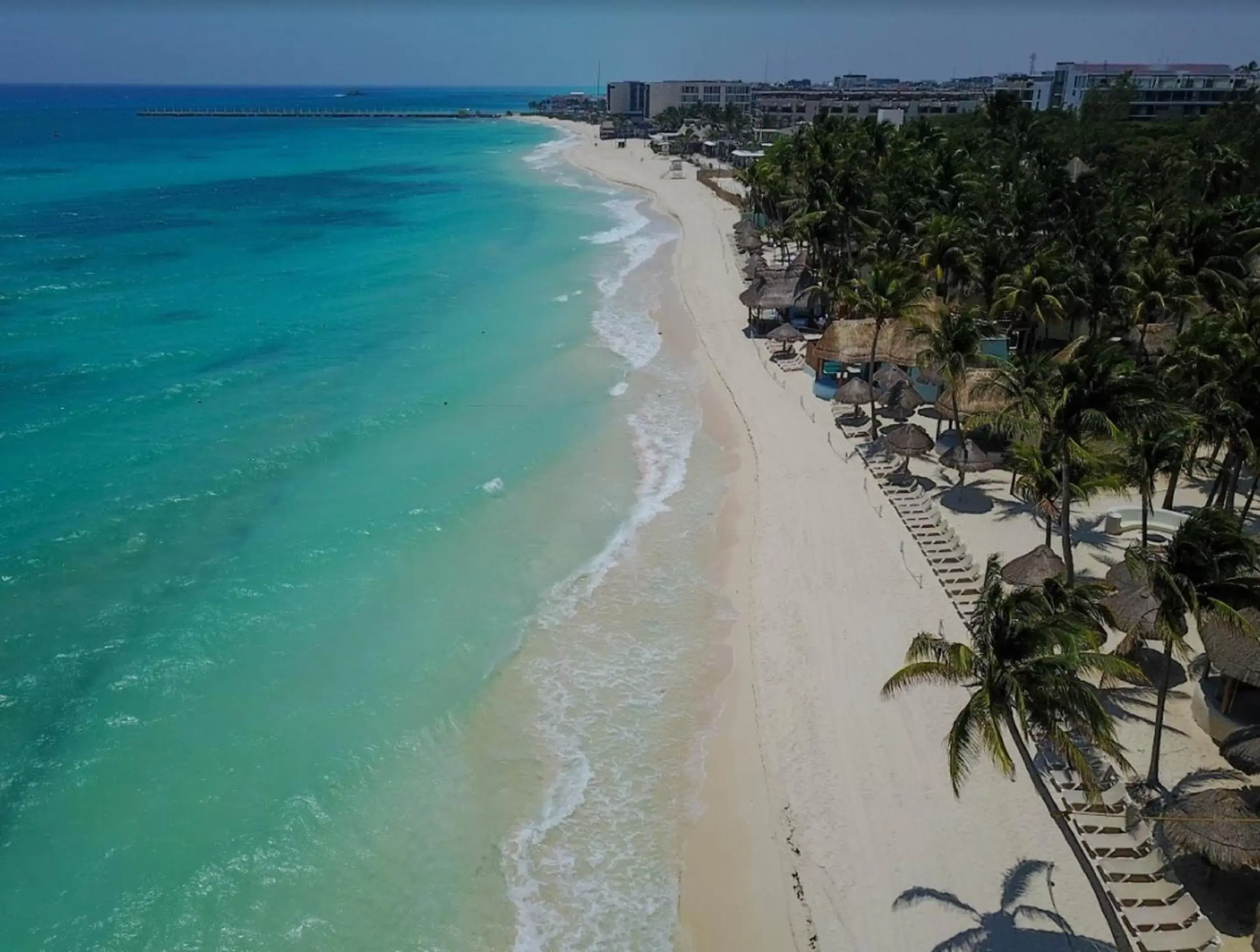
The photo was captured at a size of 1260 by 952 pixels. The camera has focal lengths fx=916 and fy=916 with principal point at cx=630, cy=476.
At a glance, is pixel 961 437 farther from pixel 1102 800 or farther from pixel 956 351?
pixel 1102 800

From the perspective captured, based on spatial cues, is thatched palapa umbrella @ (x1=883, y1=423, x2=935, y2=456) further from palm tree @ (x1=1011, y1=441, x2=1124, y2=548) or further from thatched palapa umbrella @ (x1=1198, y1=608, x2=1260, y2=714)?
thatched palapa umbrella @ (x1=1198, y1=608, x2=1260, y2=714)

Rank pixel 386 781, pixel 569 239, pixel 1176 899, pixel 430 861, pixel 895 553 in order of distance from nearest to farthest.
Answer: pixel 1176 899
pixel 430 861
pixel 386 781
pixel 895 553
pixel 569 239

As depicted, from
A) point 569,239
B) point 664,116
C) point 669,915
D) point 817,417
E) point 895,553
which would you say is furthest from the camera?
point 664,116

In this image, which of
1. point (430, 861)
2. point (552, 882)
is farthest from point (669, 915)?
point (430, 861)

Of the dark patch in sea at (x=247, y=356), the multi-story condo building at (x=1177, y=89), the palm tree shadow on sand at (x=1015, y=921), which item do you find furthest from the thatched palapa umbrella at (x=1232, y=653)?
the multi-story condo building at (x=1177, y=89)

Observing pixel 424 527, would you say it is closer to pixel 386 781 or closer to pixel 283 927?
pixel 386 781

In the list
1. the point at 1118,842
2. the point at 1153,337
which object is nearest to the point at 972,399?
the point at 1153,337

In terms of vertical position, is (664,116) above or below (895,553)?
above
